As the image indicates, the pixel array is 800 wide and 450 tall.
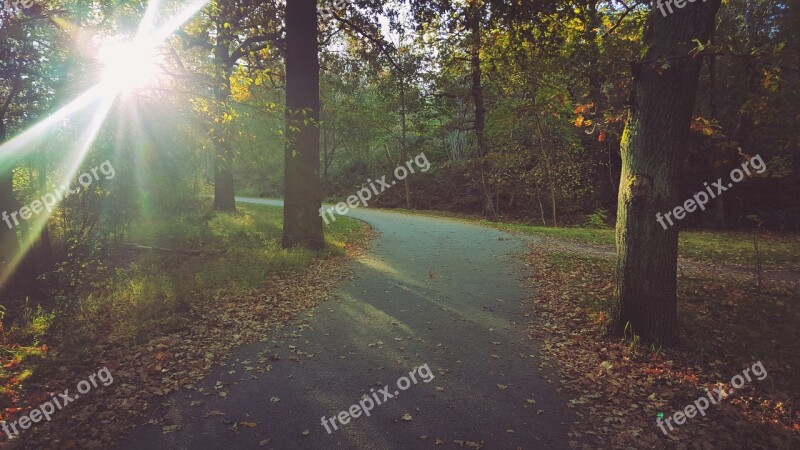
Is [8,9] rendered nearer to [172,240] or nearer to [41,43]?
[41,43]

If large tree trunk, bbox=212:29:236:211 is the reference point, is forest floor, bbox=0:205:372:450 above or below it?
below

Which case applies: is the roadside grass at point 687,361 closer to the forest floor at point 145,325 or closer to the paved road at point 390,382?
the paved road at point 390,382

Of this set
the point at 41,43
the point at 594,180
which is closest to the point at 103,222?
the point at 41,43

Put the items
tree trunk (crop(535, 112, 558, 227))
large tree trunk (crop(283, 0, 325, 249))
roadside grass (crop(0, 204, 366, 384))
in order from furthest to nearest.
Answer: tree trunk (crop(535, 112, 558, 227)), large tree trunk (crop(283, 0, 325, 249)), roadside grass (crop(0, 204, 366, 384))

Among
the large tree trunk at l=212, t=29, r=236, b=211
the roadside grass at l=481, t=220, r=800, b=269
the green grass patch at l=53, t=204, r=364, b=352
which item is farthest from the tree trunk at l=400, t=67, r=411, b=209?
the green grass patch at l=53, t=204, r=364, b=352

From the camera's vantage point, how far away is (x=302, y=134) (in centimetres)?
1042

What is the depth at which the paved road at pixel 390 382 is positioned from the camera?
3.62 meters

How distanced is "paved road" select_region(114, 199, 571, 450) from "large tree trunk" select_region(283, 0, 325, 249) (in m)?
3.29

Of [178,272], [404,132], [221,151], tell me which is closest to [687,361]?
[221,151]

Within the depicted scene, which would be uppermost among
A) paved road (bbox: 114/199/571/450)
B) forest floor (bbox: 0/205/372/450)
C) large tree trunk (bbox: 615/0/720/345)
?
large tree trunk (bbox: 615/0/720/345)

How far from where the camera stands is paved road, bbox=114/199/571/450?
142 inches

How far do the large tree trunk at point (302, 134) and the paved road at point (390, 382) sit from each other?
3.29m

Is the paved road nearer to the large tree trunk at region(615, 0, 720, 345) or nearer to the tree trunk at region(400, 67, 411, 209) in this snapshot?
the large tree trunk at region(615, 0, 720, 345)

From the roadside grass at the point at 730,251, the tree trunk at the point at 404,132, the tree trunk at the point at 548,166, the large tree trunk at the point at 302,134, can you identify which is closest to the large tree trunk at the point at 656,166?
the large tree trunk at the point at 302,134
